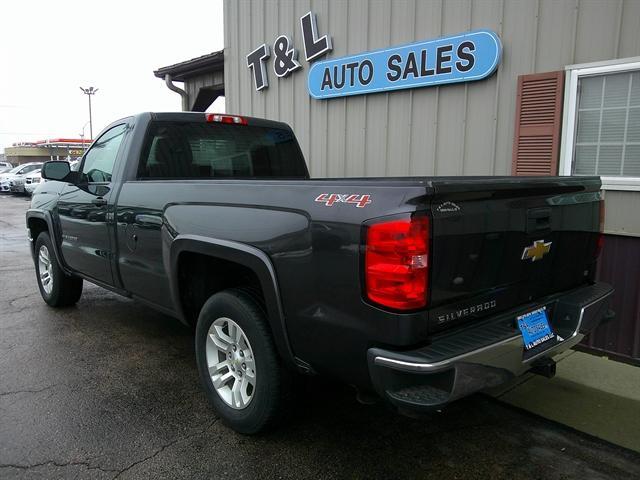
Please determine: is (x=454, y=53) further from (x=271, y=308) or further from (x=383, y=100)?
(x=271, y=308)

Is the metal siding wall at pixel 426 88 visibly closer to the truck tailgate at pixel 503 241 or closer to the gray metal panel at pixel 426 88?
the gray metal panel at pixel 426 88

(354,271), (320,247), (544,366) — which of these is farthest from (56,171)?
(544,366)

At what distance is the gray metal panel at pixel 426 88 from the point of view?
4.29m

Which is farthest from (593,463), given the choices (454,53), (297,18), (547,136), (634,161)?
(297,18)

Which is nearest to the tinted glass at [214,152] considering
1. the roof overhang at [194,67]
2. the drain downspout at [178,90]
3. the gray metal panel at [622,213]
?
the gray metal panel at [622,213]

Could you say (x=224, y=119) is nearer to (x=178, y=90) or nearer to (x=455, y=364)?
(x=455, y=364)

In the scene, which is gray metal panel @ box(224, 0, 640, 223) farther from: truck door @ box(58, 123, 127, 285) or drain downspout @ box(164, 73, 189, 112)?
drain downspout @ box(164, 73, 189, 112)

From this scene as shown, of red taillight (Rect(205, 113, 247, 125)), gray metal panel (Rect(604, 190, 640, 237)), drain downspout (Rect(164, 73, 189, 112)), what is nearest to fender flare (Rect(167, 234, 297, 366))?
red taillight (Rect(205, 113, 247, 125))

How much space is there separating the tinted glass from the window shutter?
83.5 inches

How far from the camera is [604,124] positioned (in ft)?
13.9

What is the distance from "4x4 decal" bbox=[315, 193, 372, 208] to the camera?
215 cm

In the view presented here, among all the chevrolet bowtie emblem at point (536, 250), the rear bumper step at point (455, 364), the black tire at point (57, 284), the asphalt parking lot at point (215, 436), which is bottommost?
the asphalt parking lot at point (215, 436)

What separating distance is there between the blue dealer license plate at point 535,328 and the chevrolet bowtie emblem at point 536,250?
278 mm

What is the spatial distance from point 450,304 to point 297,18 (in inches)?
220
